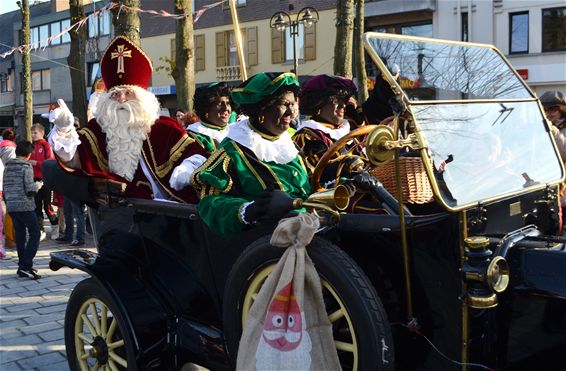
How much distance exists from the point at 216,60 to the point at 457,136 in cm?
2706

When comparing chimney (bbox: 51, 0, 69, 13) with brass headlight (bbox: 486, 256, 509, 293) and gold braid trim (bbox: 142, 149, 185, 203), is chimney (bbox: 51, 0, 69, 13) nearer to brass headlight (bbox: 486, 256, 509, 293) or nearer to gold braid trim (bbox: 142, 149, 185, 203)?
gold braid trim (bbox: 142, 149, 185, 203)

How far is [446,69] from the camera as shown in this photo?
8.20ft

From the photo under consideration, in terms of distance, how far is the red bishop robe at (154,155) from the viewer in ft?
11.9

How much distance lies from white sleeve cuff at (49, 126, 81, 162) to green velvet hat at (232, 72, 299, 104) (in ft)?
4.39

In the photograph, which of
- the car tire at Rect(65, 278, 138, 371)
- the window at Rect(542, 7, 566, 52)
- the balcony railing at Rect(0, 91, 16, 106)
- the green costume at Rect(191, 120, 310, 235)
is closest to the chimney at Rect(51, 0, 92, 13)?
the balcony railing at Rect(0, 91, 16, 106)

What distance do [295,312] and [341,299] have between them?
168 millimetres

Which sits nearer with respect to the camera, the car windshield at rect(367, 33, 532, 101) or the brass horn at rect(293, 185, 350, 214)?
the brass horn at rect(293, 185, 350, 214)

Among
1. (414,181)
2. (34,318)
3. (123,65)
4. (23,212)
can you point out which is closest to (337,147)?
(414,181)

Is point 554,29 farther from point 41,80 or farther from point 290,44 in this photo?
point 41,80

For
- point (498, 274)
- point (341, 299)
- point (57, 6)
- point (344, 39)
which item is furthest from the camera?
point (57, 6)

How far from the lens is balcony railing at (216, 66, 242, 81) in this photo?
27.6 meters

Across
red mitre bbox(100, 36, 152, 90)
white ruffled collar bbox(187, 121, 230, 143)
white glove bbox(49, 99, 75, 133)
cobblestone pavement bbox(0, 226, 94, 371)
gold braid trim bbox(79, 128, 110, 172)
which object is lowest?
cobblestone pavement bbox(0, 226, 94, 371)

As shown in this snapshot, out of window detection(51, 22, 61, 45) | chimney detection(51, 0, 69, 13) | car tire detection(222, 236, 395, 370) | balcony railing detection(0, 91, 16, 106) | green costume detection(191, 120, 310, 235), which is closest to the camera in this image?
car tire detection(222, 236, 395, 370)

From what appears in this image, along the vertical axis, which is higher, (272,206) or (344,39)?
(344,39)
